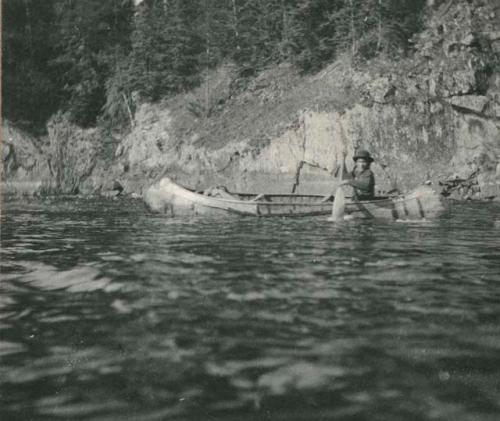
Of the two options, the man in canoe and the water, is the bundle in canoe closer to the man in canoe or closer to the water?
the man in canoe

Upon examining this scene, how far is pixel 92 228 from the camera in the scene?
14008 mm

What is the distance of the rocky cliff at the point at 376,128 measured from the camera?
89.1 feet

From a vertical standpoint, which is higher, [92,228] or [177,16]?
[177,16]

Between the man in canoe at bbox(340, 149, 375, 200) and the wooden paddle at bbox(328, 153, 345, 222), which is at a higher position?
the man in canoe at bbox(340, 149, 375, 200)

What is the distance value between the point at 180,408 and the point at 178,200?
1434 centimetres

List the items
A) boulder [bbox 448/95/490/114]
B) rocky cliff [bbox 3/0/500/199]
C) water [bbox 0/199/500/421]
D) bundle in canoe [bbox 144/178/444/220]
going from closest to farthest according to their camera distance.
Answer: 1. water [bbox 0/199/500/421]
2. bundle in canoe [bbox 144/178/444/220]
3. rocky cliff [bbox 3/0/500/199]
4. boulder [bbox 448/95/490/114]

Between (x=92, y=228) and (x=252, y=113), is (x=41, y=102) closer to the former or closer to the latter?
(x=252, y=113)

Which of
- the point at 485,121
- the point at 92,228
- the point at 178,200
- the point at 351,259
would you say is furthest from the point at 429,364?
the point at 485,121

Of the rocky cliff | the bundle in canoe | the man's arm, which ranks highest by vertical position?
the rocky cliff

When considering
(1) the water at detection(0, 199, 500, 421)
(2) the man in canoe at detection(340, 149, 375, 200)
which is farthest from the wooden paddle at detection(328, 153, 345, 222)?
(1) the water at detection(0, 199, 500, 421)

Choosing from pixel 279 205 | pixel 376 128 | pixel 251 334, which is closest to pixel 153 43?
pixel 376 128

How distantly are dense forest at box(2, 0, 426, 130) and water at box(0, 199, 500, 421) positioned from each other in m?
26.0

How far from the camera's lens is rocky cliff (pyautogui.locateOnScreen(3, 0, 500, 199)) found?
2717 centimetres

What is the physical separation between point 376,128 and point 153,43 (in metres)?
19.6
